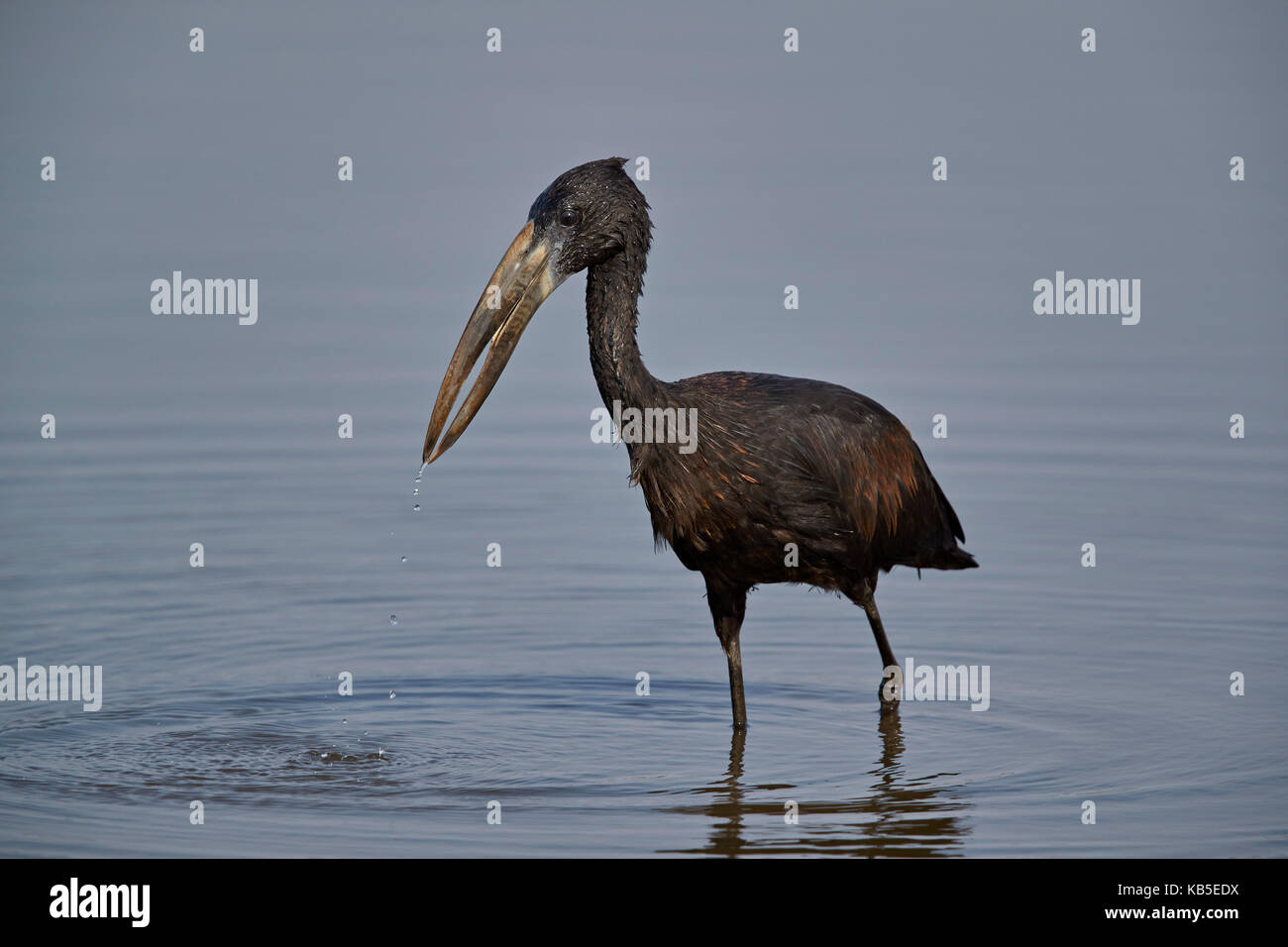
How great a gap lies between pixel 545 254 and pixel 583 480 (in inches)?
232

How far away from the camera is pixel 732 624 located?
11.0 metres

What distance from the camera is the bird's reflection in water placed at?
9508 millimetres

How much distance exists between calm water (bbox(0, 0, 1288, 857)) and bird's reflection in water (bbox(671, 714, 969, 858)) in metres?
0.03

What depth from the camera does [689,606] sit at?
1345 centimetres
